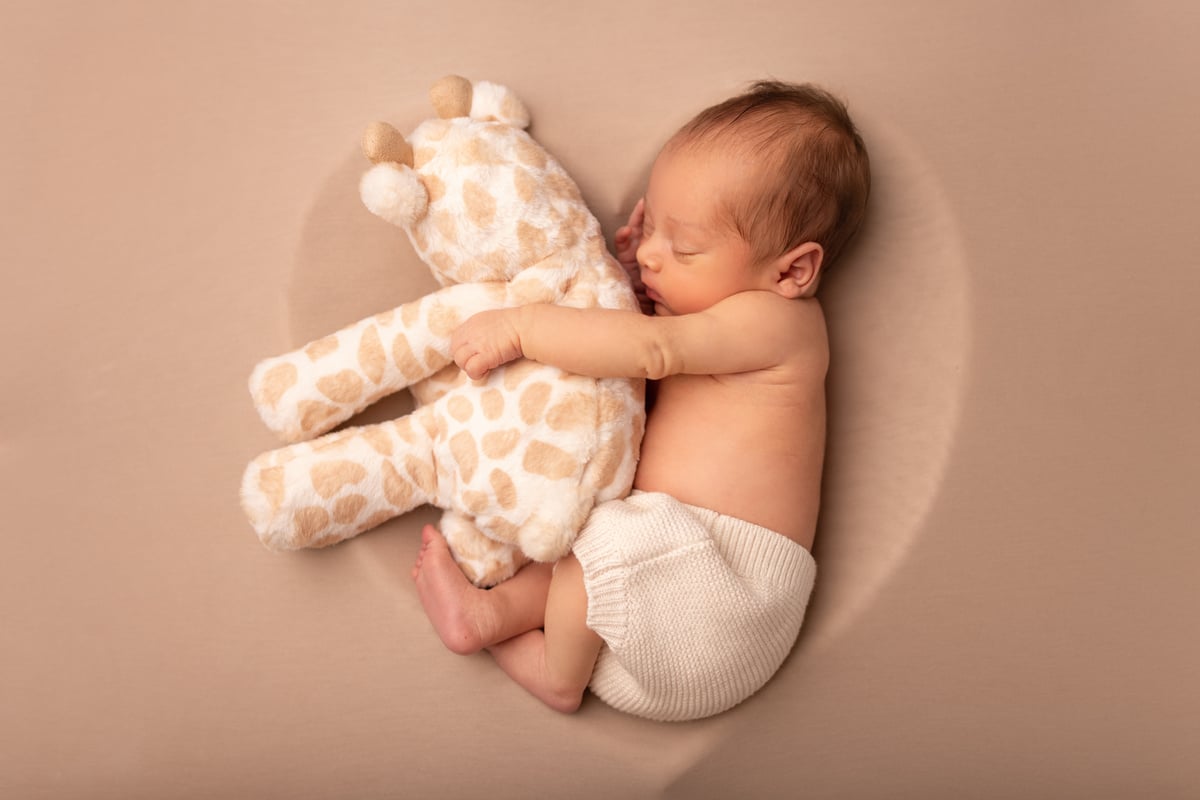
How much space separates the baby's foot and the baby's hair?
1.66ft

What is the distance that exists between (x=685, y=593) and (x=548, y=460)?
8.2 inches

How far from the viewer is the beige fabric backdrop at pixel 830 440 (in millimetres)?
1047

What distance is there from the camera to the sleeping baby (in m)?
0.95

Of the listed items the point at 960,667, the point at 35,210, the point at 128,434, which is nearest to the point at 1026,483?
the point at 960,667

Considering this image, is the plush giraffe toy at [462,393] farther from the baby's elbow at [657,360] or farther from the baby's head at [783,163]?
the baby's head at [783,163]

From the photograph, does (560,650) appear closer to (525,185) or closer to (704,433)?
(704,433)

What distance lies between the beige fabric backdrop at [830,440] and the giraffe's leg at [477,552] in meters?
0.08

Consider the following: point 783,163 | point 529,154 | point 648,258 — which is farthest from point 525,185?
point 783,163

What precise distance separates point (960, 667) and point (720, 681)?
30cm

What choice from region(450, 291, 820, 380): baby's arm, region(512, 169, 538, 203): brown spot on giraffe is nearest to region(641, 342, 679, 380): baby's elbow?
region(450, 291, 820, 380): baby's arm

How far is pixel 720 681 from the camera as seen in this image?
0.99m

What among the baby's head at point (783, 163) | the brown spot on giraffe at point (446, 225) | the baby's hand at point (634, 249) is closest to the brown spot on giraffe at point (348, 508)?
the brown spot on giraffe at point (446, 225)

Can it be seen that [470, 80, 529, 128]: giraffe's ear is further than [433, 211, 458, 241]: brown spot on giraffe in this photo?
Yes

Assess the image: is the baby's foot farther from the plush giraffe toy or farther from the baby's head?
the baby's head
